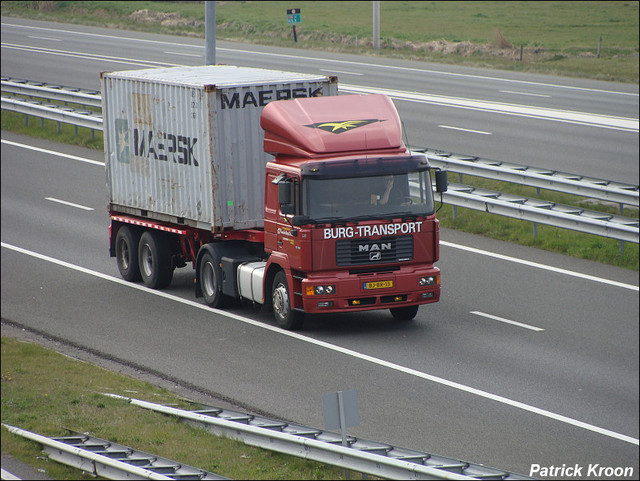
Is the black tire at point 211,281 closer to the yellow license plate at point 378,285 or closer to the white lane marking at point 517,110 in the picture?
the yellow license plate at point 378,285

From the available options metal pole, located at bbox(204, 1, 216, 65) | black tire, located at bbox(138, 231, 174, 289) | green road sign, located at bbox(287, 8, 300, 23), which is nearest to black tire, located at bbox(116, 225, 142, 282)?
black tire, located at bbox(138, 231, 174, 289)

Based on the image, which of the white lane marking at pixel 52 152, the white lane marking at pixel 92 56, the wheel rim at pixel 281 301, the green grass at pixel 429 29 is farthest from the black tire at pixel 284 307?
the green grass at pixel 429 29

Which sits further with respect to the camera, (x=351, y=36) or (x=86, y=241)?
(x=351, y=36)

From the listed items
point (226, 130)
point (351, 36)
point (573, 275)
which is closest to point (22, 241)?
point (226, 130)

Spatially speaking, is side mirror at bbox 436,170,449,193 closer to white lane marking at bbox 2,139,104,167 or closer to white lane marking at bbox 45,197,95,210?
white lane marking at bbox 45,197,95,210

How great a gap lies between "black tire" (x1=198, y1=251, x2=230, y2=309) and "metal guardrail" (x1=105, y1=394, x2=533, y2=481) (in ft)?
24.8

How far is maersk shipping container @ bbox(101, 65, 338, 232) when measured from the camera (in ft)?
57.2

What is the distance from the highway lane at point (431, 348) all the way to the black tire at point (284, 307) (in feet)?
0.76

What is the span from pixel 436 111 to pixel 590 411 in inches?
1063

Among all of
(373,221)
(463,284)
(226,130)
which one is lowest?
(463,284)

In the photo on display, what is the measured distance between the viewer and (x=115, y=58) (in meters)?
48.5

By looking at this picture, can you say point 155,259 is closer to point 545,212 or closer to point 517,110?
point 545,212

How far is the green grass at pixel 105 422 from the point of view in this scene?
922cm

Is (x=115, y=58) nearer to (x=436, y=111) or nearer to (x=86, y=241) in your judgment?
(x=436, y=111)
